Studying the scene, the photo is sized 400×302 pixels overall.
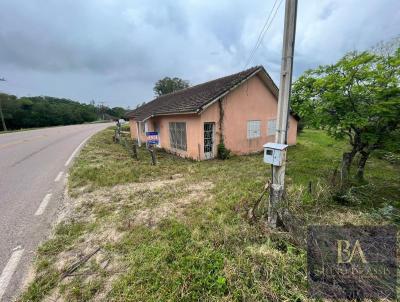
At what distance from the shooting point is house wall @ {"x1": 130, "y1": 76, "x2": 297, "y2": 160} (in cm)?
956

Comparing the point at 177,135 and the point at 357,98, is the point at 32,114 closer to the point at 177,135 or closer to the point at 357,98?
the point at 177,135

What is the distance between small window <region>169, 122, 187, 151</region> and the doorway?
1.36m

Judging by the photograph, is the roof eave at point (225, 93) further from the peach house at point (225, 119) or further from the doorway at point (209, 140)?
the doorway at point (209, 140)

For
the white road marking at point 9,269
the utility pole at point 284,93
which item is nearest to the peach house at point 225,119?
the utility pole at point 284,93

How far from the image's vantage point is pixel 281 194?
3240 millimetres

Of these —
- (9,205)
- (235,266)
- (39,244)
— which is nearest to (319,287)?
(235,266)

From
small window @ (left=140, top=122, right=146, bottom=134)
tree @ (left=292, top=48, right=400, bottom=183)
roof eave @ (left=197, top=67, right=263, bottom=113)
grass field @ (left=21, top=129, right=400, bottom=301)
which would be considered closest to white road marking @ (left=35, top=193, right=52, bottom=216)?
grass field @ (left=21, top=129, right=400, bottom=301)

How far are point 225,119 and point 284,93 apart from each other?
724cm

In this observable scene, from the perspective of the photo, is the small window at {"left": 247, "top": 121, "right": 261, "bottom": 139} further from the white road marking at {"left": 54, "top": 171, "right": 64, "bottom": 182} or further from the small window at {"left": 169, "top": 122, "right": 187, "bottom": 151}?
the white road marking at {"left": 54, "top": 171, "right": 64, "bottom": 182}

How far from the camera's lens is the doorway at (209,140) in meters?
9.73

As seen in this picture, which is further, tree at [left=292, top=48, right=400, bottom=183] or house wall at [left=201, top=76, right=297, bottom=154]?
house wall at [left=201, top=76, right=297, bottom=154]

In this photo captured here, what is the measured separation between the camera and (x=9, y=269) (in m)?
2.67

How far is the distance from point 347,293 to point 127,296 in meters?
2.65

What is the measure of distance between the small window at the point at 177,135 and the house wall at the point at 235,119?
11.3 inches
